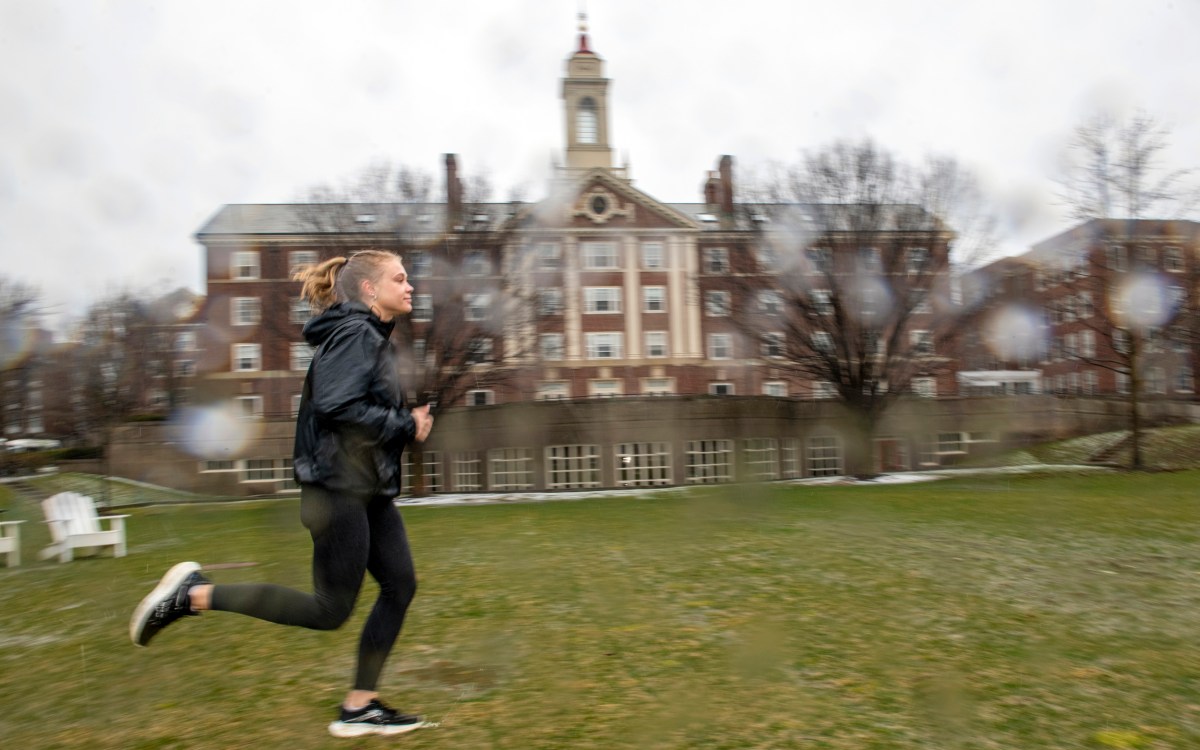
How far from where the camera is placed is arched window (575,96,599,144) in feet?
180

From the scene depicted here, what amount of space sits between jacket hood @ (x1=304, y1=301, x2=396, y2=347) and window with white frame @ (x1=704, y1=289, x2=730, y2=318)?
24.0 m

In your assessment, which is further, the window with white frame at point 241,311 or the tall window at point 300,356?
the window with white frame at point 241,311

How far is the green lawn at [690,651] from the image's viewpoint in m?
3.86

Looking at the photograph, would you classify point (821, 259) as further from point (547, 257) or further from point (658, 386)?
point (658, 386)

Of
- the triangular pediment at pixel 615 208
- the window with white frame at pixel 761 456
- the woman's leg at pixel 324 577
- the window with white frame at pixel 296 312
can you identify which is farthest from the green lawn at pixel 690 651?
the triangular pediment at pixel 615 208

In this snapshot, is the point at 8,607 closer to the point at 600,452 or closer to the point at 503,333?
the point at 503,333

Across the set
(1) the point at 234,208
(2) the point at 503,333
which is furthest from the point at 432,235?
(1) the point at 234,208

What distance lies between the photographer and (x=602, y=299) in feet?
171

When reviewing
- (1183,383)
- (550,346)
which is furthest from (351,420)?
(1183,383)

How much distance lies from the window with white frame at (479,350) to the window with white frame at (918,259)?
42.4 feet

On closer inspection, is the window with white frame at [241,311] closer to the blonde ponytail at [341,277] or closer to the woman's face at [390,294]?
the blonde ponytail at [341,277]

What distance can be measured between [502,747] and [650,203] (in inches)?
1957

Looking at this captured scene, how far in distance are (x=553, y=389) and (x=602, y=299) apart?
625cm

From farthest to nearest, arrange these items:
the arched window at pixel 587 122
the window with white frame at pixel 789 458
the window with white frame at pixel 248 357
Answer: the arched window at pixel 587 122 < the window with white frame at pixel 248 357 < the window with white frame at pixel 789 458
